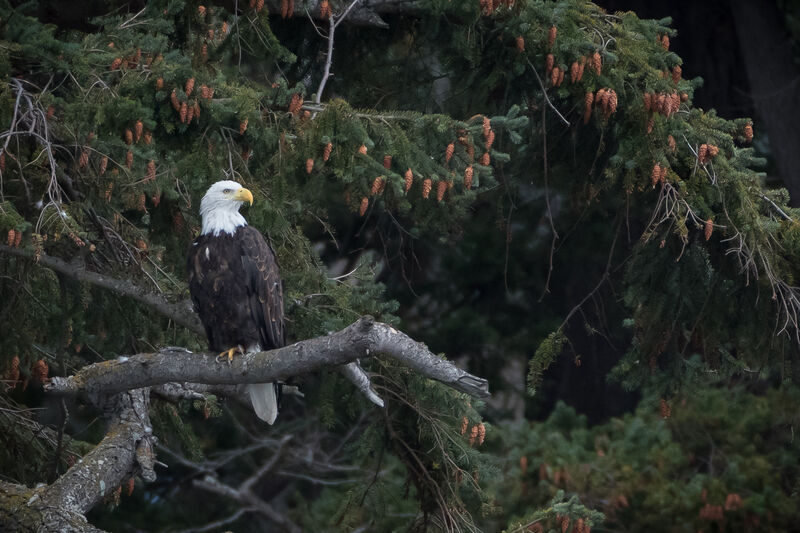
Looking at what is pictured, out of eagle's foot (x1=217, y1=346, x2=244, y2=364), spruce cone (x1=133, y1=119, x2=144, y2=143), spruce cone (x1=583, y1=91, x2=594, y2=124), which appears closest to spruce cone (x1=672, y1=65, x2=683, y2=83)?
spruce cone (x1=583, y1=91, x2=594, y2=124)

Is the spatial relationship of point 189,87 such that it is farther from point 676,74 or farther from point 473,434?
point 676,74

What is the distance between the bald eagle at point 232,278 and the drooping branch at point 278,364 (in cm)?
104

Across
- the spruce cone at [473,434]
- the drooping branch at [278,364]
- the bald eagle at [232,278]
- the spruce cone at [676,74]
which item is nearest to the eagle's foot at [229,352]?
Result: the bald eagle at [232,278]

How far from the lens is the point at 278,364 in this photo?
466cm

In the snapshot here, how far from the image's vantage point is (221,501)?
1073 centimetres

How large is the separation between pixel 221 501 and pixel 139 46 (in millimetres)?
5600

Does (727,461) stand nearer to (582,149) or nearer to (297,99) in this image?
(582,149)

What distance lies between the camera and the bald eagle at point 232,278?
599 cm

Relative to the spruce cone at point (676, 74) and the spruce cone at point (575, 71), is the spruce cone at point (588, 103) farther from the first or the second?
the spruce cone at point (676, 74)

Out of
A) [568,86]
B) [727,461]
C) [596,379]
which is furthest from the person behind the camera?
[596,379]

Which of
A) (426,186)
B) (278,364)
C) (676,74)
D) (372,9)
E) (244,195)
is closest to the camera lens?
(278,364)

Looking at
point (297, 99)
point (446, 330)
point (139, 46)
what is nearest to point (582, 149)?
point (297, 99)

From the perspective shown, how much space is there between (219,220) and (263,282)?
36 cm

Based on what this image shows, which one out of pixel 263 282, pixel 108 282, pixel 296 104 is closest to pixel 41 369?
pixel 108 282
